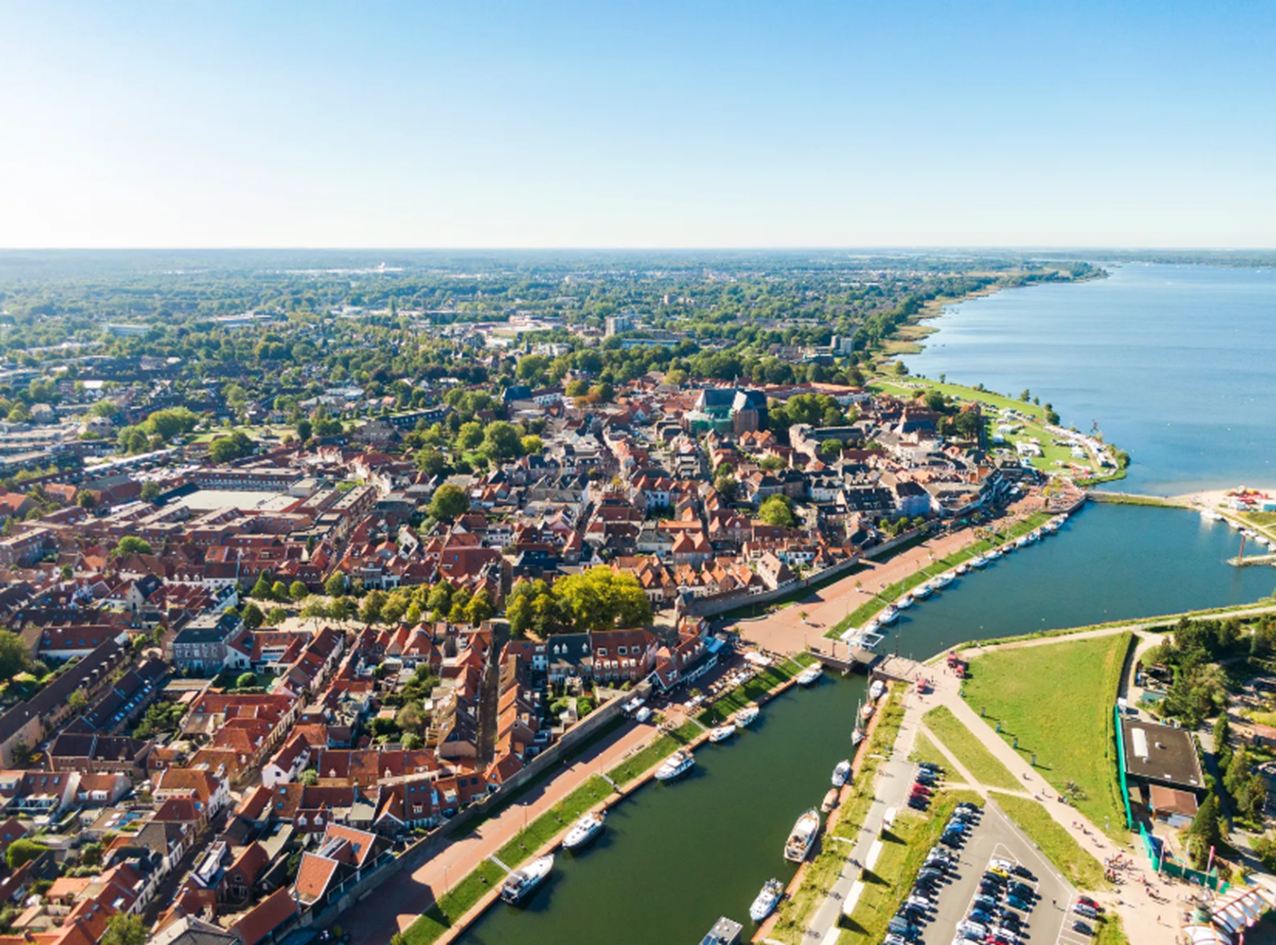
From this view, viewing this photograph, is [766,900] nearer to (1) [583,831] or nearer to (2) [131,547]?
(1) [583,831]

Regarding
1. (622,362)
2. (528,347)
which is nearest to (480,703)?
(622,362)

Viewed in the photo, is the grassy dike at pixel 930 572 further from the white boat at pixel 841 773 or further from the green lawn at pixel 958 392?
the green lawn at pixel 958 392

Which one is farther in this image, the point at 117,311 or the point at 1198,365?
the point at 117,311

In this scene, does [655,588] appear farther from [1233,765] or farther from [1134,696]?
[1233,765]

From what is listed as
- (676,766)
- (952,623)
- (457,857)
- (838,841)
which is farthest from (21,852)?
(952,623)

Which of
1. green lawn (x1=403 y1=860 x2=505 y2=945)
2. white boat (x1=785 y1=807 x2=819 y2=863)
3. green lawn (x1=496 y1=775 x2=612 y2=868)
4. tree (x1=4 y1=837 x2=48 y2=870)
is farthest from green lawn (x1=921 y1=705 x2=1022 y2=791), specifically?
tree (x1=4 y1=837 x2=48 y2=870)

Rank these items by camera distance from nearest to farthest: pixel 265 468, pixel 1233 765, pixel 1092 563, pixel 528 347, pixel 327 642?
1. pixel 1233 765
2. pixel 327 642
3. pixel 1092 563
4. pixel 265 468
5. pixel 528 347

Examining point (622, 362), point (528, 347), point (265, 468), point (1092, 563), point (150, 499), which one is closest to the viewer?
point (1092, 563)
